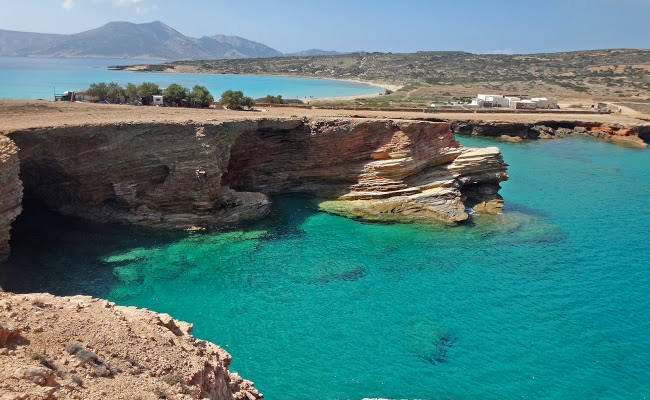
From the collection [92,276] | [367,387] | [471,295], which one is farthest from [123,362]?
[471,295]

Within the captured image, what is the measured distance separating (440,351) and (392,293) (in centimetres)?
398

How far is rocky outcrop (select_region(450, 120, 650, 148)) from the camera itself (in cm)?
5884

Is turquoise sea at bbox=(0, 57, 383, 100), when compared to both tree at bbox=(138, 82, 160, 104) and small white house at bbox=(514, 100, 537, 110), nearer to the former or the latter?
tree at bbox=(138, 82, 160, 104)

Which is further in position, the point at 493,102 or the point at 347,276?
the point at 493,102

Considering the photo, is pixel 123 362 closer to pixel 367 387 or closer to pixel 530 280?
pixel 367 387

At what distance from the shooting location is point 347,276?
21.5 metres

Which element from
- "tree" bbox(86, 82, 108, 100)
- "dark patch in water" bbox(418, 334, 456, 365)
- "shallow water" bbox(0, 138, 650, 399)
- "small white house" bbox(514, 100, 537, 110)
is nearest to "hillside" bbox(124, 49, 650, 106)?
"small white house" bbox(514, 100, 537, 110)

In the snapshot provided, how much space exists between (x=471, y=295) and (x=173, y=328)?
13307 millimetres

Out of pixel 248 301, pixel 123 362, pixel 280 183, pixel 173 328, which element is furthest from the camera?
pixel 280 183

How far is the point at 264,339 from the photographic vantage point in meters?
16.9

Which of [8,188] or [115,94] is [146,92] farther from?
[8,188]

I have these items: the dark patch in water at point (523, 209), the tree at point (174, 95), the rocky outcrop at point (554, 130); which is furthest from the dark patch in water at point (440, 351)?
the rocky outcrop at point (554, 130)

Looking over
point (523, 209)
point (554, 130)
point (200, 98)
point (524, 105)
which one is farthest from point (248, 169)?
point (524, 105)

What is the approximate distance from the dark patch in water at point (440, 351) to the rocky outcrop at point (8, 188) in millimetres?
16233
